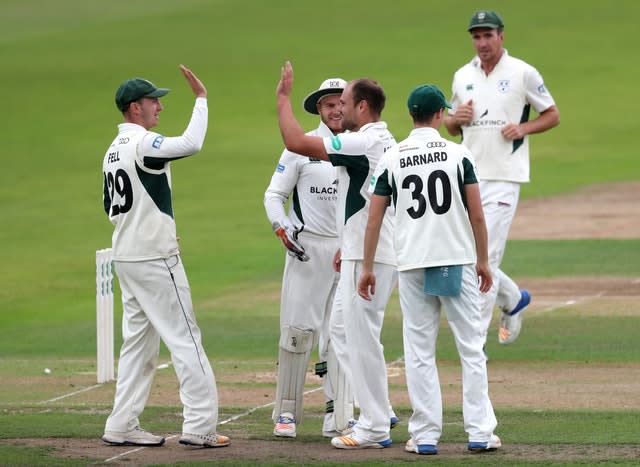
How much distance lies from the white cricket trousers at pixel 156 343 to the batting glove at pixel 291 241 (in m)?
1.01

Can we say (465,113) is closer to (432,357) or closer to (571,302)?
(571,302)

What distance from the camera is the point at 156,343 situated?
32.8ft

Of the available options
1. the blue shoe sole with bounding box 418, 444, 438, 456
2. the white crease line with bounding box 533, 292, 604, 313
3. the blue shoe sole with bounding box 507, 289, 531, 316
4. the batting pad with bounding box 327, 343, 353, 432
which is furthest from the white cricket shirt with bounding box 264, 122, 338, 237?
the white crease line with bounding box 533, 292, 604, 313

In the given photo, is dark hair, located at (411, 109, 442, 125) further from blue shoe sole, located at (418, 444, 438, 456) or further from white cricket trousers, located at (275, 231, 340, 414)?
blue shoe sole, located at (418, 444, 438, 456)

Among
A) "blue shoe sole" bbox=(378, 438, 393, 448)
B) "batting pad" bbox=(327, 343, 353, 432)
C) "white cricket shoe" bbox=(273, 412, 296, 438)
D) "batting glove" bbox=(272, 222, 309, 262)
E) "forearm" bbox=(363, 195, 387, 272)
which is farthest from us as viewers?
"batting glove" bbox=(272, 222, 309, 262)

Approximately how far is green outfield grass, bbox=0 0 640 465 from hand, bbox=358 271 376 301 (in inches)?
45.5

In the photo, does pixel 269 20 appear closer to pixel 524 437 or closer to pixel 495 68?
pixel 495 68

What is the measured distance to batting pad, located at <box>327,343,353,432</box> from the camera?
1024 cm

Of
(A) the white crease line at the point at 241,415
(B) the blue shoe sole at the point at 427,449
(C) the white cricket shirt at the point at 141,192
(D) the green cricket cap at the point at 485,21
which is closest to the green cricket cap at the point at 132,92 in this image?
(C) the white cricket shirt at the point at 141,192

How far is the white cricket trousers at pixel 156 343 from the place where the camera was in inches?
377

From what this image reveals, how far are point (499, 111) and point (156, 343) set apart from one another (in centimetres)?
497

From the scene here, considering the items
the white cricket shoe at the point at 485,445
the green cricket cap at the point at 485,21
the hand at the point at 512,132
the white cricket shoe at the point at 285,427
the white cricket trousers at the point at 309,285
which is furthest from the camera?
the hand at the point at 512,132

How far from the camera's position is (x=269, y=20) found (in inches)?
2413

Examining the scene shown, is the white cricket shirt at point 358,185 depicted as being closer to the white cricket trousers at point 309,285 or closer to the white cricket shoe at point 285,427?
the white cricket trousers at point 309,285
